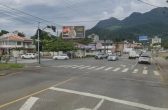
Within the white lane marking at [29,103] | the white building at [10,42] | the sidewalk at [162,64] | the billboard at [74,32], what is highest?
the billboard at [74,32]

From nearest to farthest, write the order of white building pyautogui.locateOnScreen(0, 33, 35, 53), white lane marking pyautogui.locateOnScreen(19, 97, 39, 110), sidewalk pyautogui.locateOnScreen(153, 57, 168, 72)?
white lane marking pyautogui.locateOnScreen(19, 97, 39, 110), sidewalk pyautogui.locateOnScreen(153, 57, 168, 72), white building pyautogui.locateOnScreen(0, 33, 35, 53)

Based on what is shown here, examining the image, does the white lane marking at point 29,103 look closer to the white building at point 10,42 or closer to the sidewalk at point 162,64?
the sidewalk at point 162,64

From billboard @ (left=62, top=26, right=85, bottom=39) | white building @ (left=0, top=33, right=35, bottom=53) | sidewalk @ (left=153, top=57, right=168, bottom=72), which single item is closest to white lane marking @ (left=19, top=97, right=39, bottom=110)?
sidewalk @ (left=153, top=57, right=168, bottom=72)

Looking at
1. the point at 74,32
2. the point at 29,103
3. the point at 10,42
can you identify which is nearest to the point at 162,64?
the point at 29,103

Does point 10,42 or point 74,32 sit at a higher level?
point 74,32

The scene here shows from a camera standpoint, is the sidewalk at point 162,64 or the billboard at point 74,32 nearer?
the sidewalk at point 162,64

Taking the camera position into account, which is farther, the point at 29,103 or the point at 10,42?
the point at 10,42

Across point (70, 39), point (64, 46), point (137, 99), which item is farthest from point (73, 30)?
point (137, 99)

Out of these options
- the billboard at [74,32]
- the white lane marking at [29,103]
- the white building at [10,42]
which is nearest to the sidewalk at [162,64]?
the white lane marking at [29,103]

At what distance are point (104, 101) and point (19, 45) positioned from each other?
397 feet

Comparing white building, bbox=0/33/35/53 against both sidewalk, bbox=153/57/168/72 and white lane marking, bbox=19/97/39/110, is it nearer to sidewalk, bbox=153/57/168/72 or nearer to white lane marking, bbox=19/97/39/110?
sidewalk, bbox=153/57/168/72

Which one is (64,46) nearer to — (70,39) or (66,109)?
(70,39)

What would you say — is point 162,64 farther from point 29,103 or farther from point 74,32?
point 74,32

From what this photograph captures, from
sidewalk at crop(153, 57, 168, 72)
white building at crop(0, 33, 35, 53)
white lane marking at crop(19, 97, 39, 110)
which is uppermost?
white building at crop(0, 33, 35, 53)
